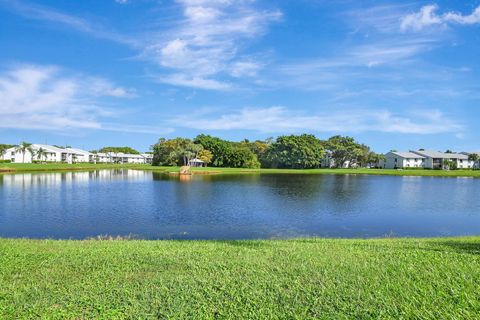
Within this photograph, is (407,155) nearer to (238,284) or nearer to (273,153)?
(273,153)

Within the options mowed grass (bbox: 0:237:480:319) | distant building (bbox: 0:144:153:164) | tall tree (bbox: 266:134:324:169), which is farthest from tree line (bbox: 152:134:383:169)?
mowed grass (bbox: 0:237:480:319)

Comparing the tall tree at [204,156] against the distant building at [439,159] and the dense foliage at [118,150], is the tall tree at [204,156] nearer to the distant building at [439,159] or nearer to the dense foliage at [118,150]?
the distant building at [439,159]

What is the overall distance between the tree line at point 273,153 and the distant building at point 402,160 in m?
6.84

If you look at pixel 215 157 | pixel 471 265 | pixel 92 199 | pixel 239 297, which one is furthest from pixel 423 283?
pixel 215 157

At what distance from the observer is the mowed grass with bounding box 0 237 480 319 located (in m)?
5.66

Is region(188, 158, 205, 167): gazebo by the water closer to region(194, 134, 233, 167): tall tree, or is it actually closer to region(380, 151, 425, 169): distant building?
region(194, 134, 233, 167): tall tree

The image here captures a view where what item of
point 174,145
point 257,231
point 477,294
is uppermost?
point 174,145

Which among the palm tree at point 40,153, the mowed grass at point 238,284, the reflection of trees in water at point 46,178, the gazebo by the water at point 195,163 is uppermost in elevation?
the palm tree at point 40,153

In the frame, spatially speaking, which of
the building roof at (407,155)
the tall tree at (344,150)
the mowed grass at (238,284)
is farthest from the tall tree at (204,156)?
the mowed grass at (238,284)

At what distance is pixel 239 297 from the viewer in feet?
20.1

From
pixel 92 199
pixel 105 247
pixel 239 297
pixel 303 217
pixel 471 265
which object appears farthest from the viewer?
pixel 92 199

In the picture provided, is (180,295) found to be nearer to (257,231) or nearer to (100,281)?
(100,281)

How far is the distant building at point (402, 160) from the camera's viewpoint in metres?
113

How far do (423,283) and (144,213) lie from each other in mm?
20231
